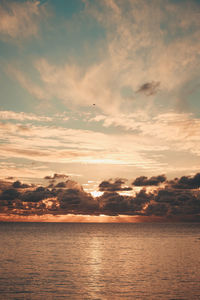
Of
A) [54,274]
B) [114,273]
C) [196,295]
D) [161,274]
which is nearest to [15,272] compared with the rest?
[54,274]

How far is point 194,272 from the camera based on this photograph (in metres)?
52.2

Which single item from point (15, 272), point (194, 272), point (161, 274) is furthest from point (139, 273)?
point (15, 272)

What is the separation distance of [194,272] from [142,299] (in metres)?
22.2

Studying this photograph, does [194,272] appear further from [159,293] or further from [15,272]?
[15,272]

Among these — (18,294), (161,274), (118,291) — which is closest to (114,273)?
(161,274)

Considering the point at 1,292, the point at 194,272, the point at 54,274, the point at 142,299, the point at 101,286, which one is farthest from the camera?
the point at 194,272

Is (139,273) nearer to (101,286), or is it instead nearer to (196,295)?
(101,286)

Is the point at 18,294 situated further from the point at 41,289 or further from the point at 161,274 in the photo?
the point at 161,274

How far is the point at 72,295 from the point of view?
35844 millimetres

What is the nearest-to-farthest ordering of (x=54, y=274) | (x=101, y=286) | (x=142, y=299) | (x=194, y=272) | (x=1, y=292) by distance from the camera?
(x=142, y=299)
(x=1, y=292)
(x=101, y=286)
(x=54, y=274)
(x=194, y=272)

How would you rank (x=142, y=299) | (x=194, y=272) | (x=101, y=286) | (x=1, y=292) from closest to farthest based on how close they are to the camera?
(x=142, y=299) < (x=1, y=292) < (x=101, y=286) < (x=194, y=272)

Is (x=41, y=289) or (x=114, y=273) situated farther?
(x=114, y=273)

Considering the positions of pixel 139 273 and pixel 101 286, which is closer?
pixel 101 286

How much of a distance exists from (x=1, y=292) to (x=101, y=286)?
1346 cm
